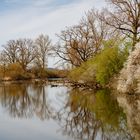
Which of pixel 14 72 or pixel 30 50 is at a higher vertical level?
pixel 30 50

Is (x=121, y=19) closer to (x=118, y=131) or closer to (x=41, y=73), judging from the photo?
(x=118, y=131)

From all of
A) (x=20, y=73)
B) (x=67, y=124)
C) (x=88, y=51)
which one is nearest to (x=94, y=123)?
(x=67, y=124)

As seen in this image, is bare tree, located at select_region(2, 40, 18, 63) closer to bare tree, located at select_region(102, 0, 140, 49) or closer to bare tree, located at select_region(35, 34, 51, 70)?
bare tree, located at select_region(35, 34, 51, 70)

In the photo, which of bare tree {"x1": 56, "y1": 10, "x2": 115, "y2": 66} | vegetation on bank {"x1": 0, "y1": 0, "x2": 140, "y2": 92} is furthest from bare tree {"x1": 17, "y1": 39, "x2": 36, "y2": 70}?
bare tree {"x1": 56, "y1": 10, "x2": 115, "y2": 66}

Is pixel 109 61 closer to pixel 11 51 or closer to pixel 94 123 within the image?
pixel 94 123

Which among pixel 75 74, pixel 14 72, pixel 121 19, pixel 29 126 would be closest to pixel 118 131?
pixel 29 126

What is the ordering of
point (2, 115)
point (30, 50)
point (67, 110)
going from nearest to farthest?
point (2, 115), point (67, 110), point (30, 50)

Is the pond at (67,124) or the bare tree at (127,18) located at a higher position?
the bare tree at (127,18)

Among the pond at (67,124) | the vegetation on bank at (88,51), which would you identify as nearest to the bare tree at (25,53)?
the vegetation on bank at (88,51)

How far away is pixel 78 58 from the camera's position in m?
50.9

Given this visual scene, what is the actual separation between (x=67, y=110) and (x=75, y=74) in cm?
2223

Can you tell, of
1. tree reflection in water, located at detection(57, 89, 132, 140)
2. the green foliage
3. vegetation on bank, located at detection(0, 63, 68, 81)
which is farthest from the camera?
vegetation on bank, located at detection(0, 63, 68, 81)

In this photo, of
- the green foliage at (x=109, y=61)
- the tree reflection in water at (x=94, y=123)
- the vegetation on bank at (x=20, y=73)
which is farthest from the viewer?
the vegetation on bank at (x=20, y=73)

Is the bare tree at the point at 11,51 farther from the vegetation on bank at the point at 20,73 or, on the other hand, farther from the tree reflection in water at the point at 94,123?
the tree reflection in water at the point at 94,123
